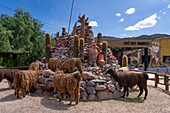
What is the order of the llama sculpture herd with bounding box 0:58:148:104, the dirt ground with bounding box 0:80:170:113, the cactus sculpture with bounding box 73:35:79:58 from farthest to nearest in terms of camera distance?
the cactus sculpture with bounding box 73:35:79:58 < the llama sculpture herd with bounding box 0:58:148:104 < the dirt ground with bounding box 0:80:170:113

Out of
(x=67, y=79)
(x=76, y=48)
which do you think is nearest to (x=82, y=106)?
(x=67, y=79)

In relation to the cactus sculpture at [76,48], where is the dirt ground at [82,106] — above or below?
below

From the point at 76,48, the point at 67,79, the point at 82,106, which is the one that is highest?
the point at 76,48

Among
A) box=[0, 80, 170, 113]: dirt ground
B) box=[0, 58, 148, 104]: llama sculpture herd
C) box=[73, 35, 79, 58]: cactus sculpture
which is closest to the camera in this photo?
box=[0, 80, 170, 113]: dirt ground

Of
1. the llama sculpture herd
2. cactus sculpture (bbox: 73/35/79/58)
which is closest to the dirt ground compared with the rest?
the llama sculpture herd

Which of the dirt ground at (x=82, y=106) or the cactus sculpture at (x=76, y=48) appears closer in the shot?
the dirt ground at (x=82, y=106)

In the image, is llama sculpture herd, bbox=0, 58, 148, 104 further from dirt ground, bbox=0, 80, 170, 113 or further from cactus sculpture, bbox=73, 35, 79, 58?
cactus sculpture, bbox=73, 35, 79, 58

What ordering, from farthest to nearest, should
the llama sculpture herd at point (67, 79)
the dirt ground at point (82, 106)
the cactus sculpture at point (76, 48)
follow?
1. the cactus sculpture at point (76, 48)
2. the llama sculpture herd at point (67, 79)
3. the dirt ground at point (82, 106)

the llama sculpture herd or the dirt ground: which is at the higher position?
the llama sculpture herd

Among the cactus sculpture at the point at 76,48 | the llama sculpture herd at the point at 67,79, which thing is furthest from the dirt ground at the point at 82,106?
the cactus sculpture at the point at 76,48

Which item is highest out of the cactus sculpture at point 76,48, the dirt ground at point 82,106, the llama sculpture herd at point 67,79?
the cactus sculpture at point 76,48

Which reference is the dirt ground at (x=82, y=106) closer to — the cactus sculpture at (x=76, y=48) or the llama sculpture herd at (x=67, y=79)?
the llama sculpture herd at (x=67, y=79)

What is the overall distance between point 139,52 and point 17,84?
2165cm

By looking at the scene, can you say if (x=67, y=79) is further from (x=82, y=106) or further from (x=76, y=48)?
(x=76, y=48)
